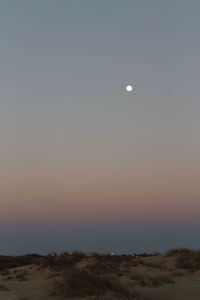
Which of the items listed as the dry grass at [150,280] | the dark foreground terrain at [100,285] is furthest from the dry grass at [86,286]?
the dry grass at [150,280]

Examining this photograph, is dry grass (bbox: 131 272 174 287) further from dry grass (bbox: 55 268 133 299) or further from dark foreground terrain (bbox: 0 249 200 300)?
dry grass (bbox: 55 268 133 299)

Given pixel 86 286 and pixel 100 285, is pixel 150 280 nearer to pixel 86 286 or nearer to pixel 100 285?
pixel 100 285

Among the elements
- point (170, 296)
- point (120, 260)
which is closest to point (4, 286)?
point (170, 296)

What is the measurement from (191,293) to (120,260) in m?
15.4

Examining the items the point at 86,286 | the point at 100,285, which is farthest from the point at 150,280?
the point at 86,286

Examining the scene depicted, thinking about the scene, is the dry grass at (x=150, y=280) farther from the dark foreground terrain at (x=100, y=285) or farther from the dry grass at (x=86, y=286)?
the dry grass at (x=86, y=286)

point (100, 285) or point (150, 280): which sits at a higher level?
point (150, 280)

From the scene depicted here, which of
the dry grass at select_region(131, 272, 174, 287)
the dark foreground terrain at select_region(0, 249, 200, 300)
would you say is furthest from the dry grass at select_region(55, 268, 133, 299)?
the dry grass at select_region(131, 272, 174, 287)

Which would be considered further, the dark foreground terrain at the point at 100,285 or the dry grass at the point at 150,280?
the dry grass at the point at 150,280

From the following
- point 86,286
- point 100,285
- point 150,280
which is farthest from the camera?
point 150,280

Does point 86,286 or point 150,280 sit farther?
point 150,280

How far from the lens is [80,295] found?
18188mm

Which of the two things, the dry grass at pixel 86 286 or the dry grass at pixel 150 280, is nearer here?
the dry grass at pixel 86 286

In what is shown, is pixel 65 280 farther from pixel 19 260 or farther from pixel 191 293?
pixel 19 260
